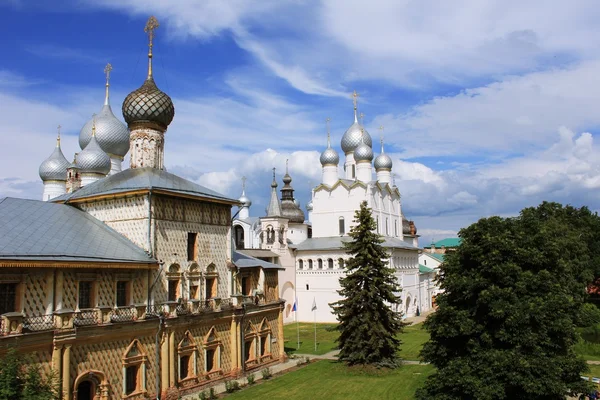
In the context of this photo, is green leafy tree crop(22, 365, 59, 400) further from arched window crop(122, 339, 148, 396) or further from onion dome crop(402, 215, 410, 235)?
onion dome crop(402, 215, 410, 235)

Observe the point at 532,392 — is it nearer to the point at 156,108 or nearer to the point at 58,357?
the point at 58,357

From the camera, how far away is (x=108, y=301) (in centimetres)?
1722

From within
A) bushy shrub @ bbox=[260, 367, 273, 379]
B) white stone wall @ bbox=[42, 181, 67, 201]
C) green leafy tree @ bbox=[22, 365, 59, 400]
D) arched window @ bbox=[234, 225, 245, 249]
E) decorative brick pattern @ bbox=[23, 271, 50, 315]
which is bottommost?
bushy shrub @ bbox=[260, 367, 273, 379]

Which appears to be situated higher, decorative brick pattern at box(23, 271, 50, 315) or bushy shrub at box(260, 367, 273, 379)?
decorative brick pattern at box(23, 271, 50, 315)

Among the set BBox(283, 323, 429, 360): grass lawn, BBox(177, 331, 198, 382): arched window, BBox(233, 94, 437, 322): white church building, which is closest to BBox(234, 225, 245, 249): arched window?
BBox(233, 94, 437, 322): white church building

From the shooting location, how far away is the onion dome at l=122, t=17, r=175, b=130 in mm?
22703

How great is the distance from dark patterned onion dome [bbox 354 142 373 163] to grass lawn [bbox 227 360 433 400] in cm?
2641

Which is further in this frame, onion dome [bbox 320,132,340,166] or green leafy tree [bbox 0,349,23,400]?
onion dome [bbox 320,132,340,166]

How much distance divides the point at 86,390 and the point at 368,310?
12753mm

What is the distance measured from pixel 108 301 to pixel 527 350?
12716 mm

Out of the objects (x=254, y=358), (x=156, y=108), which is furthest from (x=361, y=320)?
(x=156, y=108)

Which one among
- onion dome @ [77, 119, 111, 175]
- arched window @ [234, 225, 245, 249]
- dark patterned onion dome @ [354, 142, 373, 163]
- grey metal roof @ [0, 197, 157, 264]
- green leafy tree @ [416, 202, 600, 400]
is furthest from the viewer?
arched window @ [234, 225, 245, 249]

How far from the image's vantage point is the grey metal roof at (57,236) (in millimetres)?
15211

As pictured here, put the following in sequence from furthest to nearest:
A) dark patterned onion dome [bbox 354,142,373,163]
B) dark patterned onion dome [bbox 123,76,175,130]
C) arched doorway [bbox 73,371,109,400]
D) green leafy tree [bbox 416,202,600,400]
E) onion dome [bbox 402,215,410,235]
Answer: onion dome [bbox 402,215,410,235] → dark patterned onion dome [bbox 354,142,373,163] → dark patterned onion dome [bbox 123,76,175,130] → arched doorway [bbox 73,371,109,400] → green leafy tree [bbox 416,202,600,400]
